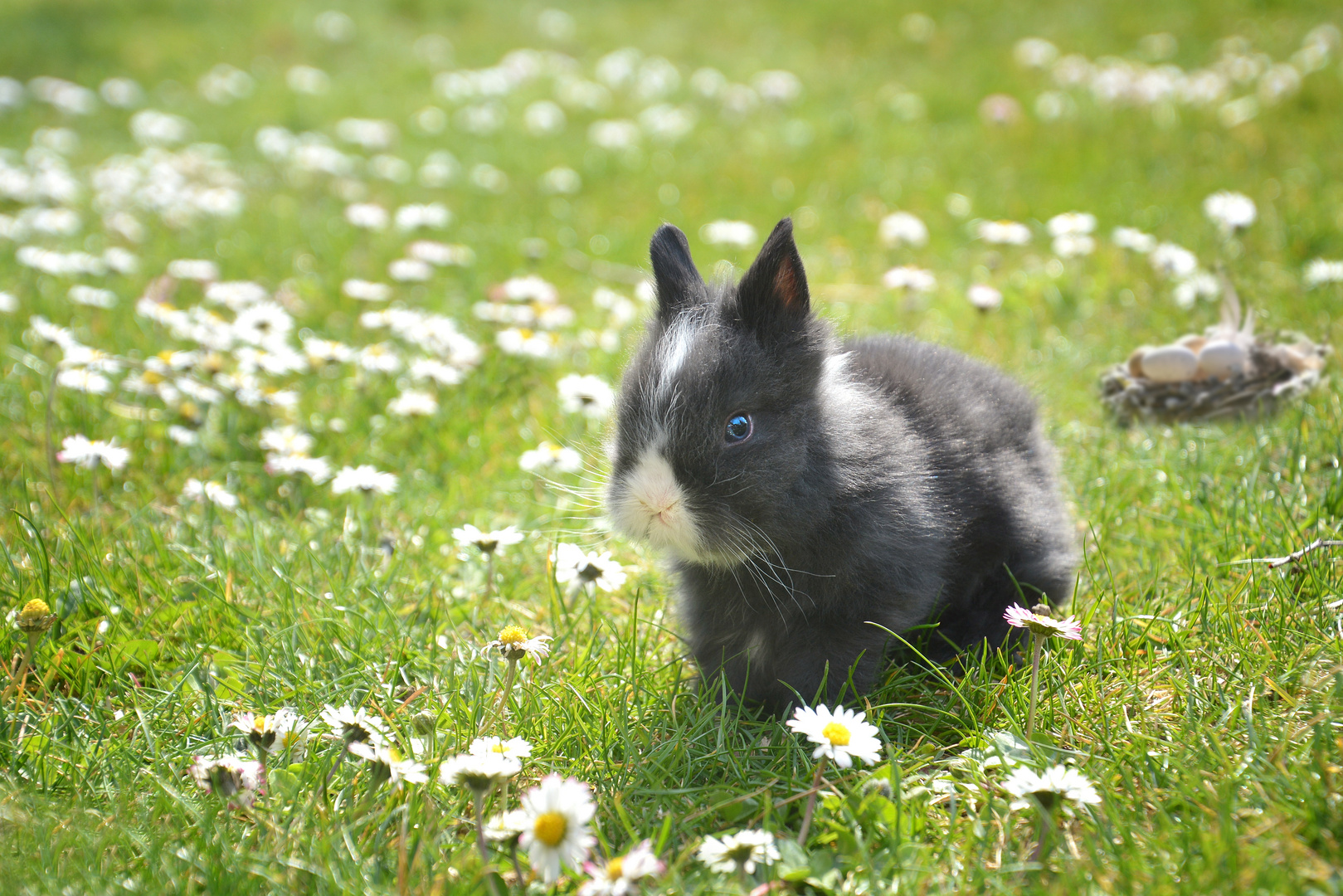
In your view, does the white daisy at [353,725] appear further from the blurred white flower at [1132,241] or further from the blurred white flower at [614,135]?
the blurred white flower at [614,135]

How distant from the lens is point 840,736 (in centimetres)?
198

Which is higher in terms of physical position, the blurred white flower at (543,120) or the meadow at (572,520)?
the blurred white flower at (543,120)

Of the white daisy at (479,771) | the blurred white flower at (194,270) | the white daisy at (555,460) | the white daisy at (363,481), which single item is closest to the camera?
the white daisy at (479,771)

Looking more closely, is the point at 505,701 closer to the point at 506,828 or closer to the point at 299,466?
the point at 506,828

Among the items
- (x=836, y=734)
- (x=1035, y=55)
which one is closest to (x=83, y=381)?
(x=836, y=734)

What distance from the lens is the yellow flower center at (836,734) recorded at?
1.98 m

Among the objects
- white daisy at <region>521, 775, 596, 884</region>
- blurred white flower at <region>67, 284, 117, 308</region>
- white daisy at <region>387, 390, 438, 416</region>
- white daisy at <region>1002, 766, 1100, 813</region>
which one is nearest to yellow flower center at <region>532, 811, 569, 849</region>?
white daisy at <region>521, 775, 596, 884</region>

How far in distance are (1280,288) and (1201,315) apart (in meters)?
0.50

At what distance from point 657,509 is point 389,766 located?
782 mm

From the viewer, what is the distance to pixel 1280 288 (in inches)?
183

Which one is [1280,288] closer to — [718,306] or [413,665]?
[718,306]

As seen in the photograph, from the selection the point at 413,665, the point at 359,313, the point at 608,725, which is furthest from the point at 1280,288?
the point at 359,313

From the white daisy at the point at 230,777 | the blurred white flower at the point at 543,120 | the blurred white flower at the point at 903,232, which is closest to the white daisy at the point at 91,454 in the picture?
the white daisy at the point at 230,777

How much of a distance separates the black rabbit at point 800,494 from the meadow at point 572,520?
6.7 inches
